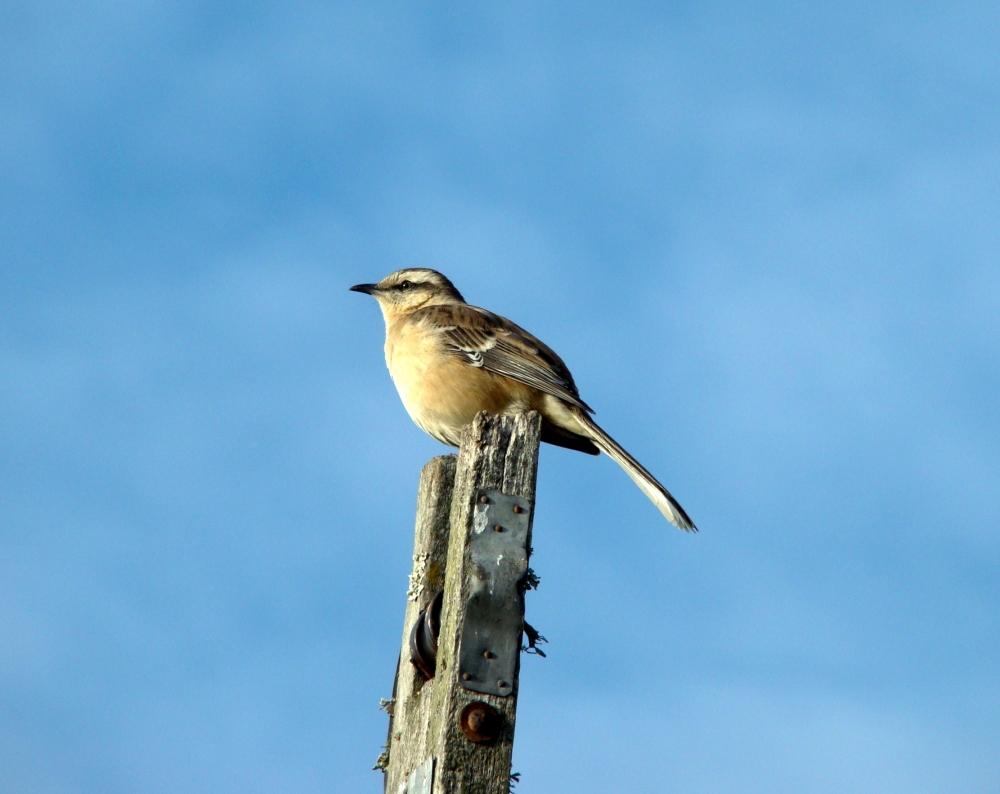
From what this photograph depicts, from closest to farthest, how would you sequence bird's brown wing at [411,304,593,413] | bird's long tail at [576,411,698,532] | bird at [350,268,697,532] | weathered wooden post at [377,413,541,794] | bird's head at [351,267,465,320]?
weathered wooden post at [377,413,541,794]
bird's long tail at [576,411,698,532]
bird at [350,268,697,532]
bird's brown wing at [411,304,593,413]
bird's head at [351,267,465,320]

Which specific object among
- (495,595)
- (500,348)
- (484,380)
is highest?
(500,348)

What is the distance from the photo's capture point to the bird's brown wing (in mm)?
6988

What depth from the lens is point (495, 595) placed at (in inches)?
132

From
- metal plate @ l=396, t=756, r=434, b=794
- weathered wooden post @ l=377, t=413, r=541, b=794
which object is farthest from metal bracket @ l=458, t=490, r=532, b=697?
metal plate @ l=396, t=756, r=434, b=794

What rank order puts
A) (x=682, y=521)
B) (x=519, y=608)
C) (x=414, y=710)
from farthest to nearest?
(x=682, y=521), (x=414, y=710), (x=519, y=608)

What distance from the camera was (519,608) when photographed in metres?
3.36

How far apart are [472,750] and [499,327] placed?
470cm

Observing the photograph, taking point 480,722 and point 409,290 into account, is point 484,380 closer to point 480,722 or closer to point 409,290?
point 409,290

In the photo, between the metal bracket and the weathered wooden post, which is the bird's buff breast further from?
the metal bracket

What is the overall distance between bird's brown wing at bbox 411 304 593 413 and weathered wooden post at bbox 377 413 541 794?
327 cm

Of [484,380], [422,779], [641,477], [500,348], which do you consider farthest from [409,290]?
[422,779]

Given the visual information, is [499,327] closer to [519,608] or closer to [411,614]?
[411,614]

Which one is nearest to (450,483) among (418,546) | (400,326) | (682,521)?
(418,546)

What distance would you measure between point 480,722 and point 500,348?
14.3 ft
